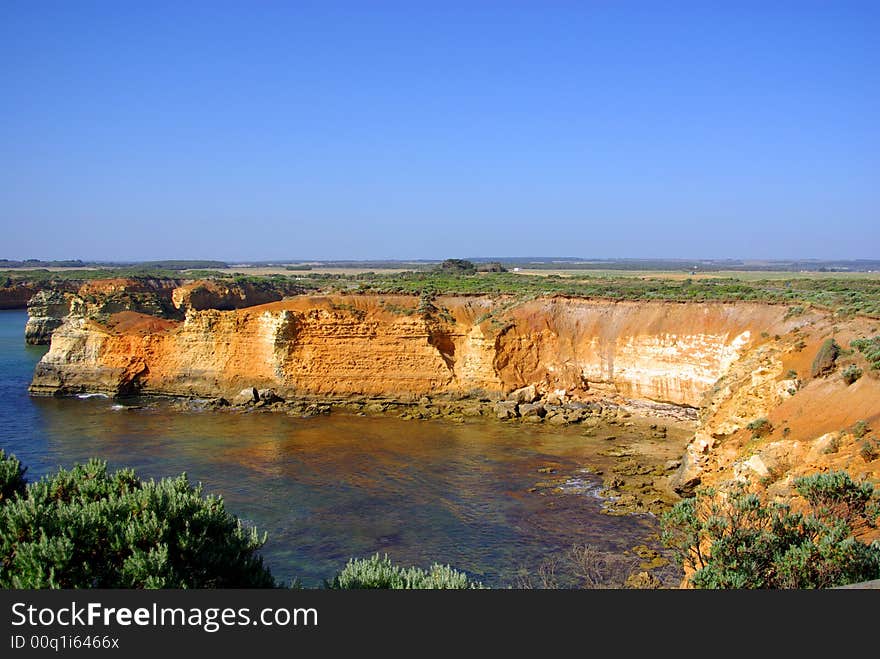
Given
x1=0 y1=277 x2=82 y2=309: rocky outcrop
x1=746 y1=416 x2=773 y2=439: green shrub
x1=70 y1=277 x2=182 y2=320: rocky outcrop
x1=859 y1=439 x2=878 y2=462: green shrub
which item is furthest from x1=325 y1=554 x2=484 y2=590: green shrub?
x1=0 y1=277 x2=82 y2=309: rocky outcrop

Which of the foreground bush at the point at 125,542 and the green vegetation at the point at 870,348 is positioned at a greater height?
the green vegetation at the point at 870,348

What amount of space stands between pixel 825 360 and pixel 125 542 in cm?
2123

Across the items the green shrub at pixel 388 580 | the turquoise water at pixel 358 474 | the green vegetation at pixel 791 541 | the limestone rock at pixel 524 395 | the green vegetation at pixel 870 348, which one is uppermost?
the green vegetation at pixel 870 348

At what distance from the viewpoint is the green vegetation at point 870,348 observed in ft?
65.7

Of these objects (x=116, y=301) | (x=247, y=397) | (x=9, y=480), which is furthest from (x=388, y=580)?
(x=116, y=301)

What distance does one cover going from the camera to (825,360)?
22.4 meters

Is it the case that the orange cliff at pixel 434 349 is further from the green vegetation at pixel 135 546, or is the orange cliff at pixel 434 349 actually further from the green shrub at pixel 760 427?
the green vegetation at pixel 135 546

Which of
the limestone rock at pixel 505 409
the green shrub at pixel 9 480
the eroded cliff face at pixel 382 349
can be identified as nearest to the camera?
the green shrub at pixel 9 480

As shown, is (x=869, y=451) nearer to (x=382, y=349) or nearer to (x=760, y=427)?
(x=760, y=427)

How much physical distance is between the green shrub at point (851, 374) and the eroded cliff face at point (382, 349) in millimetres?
13874

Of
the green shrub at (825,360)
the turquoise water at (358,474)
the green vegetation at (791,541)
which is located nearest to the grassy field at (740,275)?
the turquoise water at (358,474)

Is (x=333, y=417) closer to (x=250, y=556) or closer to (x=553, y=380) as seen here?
(x=553, y=380)

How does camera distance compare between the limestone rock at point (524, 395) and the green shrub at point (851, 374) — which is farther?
the limestone rock at point (524, 395)

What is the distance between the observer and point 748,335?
31484mm
